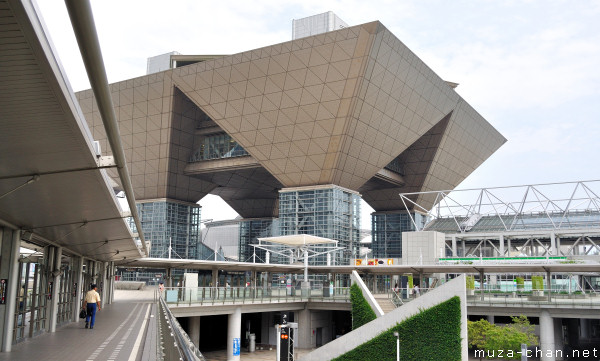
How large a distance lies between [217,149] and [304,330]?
2804 centimetres

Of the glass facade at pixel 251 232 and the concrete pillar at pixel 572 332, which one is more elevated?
the glass facade at pixel 251 232

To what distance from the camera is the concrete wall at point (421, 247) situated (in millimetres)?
64250

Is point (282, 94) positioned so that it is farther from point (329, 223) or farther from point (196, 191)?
point (196, 191)

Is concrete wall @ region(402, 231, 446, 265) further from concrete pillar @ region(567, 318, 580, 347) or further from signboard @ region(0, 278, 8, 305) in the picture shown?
signboard @ region(0, 278, 8, 305)

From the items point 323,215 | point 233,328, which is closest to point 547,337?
point 233,328

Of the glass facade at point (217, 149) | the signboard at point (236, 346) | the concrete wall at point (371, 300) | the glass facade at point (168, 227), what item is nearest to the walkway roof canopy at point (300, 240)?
the signboard at point (236, 346)

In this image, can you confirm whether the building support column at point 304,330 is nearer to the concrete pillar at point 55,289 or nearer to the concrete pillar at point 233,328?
the concrete pillar at point 233,328

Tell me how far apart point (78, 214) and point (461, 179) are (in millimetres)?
73610

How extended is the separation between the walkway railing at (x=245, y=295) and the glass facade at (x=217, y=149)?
23.6 m

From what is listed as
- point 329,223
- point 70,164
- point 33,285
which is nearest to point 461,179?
point 329,223

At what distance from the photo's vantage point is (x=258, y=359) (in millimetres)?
43438

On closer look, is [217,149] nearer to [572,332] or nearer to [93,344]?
[572,332]

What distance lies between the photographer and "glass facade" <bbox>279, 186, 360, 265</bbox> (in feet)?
200

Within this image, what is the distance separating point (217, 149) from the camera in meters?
69.5
